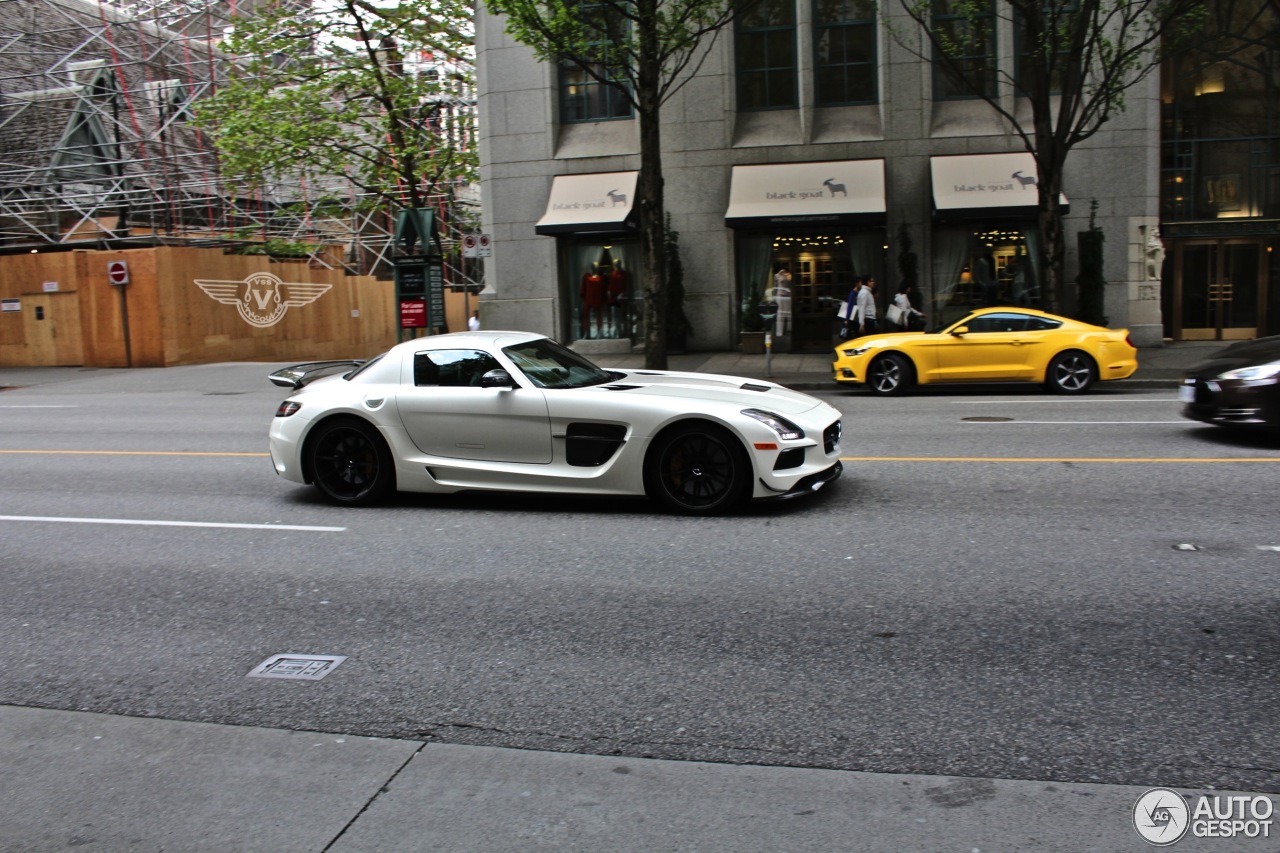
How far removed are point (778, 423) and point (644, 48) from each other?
13.2m

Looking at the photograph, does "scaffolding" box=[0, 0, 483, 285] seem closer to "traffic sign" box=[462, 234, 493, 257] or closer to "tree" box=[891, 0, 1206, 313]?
"traffic sign" box=[462, 234, 493, 257]

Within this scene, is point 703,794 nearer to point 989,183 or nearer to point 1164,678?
point 1164,678

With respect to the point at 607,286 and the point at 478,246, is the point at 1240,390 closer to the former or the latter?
the point at 478,246

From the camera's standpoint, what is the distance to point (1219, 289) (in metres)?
24.8

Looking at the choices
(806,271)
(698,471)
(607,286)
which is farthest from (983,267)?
(698,471)

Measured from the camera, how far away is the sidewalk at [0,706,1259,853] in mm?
3555

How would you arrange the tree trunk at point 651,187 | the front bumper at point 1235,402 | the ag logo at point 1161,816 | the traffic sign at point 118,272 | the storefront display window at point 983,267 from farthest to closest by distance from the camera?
the traffic sign at point 118,272
the storefront display window at point 983,267
the tree trunk at point 651,187
the front bumper at point 1235,402
the ag logo at point 1161,816

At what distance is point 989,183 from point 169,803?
875 inches

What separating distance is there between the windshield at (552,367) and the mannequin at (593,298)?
54.0 ft

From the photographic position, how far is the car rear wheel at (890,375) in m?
17.1

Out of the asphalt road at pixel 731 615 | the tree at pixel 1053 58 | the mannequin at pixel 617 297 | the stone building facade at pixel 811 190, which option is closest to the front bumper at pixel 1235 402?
the asphalt road at pixel 731 615

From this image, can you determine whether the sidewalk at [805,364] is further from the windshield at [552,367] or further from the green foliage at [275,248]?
the green foliage at [275,248]

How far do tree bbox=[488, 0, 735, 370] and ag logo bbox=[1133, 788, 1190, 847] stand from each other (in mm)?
16582

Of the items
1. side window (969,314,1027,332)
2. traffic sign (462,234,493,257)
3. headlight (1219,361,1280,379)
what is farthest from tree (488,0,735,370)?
headlight (1219,361,1280,379)
